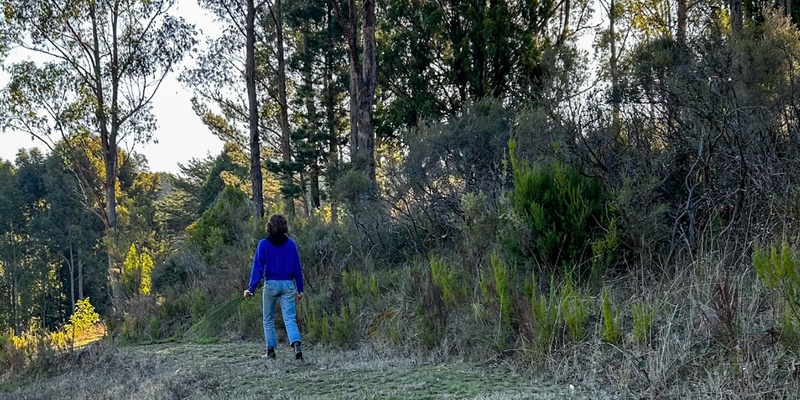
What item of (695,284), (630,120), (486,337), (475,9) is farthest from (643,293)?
(475,9)

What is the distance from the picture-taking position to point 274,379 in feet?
21.8

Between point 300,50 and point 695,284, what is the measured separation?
25.2 meters

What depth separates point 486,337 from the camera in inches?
269

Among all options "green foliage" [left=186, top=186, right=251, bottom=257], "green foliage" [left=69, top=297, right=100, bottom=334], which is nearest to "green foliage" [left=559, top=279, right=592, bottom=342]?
"green foliage" [left=186, top=186, right=251, bottom=257]

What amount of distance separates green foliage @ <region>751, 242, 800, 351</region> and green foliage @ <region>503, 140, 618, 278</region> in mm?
2456

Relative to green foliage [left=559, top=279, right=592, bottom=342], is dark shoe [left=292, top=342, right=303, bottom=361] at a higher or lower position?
lower

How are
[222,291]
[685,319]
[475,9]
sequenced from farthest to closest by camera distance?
[475,9]
[222,291]
[685,319]

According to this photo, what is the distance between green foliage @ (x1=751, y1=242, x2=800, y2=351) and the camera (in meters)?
4.68

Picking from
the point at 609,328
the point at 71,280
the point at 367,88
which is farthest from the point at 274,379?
the point at 71,280

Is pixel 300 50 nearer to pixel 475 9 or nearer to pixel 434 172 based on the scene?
pixel 475 9

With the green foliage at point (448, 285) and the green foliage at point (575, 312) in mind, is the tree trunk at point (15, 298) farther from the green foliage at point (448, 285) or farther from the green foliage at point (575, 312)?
the green foliage at point (575, 312)

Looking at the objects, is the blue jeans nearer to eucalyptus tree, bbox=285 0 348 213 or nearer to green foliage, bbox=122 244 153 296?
green foliage, bbox=122 244 153 296

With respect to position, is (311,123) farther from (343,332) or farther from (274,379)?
(274,379)

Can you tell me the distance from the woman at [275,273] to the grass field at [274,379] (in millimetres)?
467
